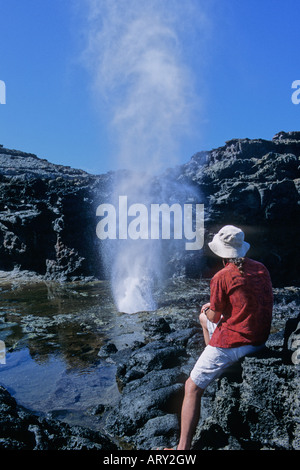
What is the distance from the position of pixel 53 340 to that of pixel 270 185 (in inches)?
853

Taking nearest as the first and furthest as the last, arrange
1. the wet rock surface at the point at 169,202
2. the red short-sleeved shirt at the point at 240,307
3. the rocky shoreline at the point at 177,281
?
the red short-sleeved shirt at the point at 240,307, the rocky shoreline at the point at 177,281, the wet rock surface at the point at 169,202

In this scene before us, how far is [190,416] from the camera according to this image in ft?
10.3

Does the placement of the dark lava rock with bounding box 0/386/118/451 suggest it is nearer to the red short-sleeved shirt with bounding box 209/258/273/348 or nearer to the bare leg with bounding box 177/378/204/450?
the bare leg with bounding box 177/378/204/450

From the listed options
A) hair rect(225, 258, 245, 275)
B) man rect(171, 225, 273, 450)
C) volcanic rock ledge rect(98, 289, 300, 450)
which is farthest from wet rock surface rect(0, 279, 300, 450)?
hair rect(225, 258, 245, 275)

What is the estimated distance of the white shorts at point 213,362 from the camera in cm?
321

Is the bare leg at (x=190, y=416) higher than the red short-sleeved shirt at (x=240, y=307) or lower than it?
lower

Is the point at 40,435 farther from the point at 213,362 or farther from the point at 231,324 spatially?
the point at 231,324

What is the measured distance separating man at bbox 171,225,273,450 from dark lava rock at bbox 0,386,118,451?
154cm

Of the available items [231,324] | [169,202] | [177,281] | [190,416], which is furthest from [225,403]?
[169,202]

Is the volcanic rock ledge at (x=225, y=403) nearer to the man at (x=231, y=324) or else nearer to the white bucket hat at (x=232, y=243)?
the man at (x=231, y=324)

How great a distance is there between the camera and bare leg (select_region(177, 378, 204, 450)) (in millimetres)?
3094

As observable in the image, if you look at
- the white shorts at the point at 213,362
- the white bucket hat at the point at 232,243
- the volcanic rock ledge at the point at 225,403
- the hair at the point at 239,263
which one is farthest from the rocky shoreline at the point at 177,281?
the white bucket hat at the point at 232,243

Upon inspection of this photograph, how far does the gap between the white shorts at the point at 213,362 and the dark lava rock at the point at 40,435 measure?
177 cm

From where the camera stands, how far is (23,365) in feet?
25.8
